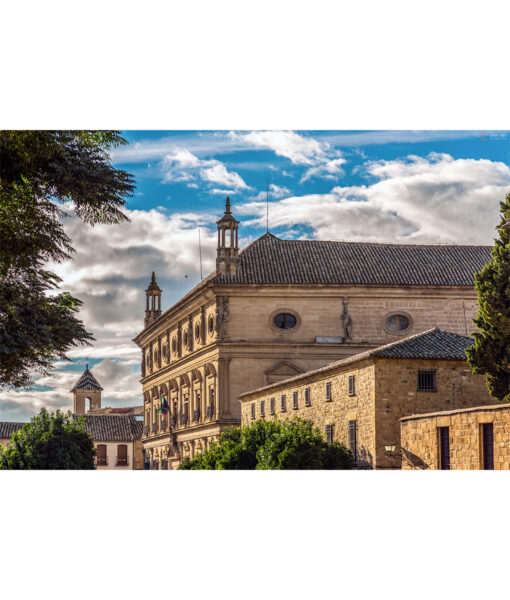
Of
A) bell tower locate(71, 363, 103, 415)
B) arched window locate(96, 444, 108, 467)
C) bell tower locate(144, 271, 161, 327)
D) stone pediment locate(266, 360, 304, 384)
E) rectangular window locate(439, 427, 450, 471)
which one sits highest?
bell tower locate(144, 271, 161, 327)

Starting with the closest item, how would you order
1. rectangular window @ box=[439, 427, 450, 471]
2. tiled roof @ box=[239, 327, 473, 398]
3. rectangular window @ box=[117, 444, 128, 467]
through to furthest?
rectangular window @ box=[439, 427, 450, 471], tiled roof @ box=[239, 327, 473, 398], rectangular window @ box=[117, 444, 128, 467]

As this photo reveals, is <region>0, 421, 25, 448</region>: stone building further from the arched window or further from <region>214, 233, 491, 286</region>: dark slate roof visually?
<region>214, 233, 491, 286</region>: dark slate roof

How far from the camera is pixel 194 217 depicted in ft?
68.2

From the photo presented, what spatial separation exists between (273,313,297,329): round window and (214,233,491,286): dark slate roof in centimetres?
103

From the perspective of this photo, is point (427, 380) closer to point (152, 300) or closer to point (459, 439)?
point (459, 439)

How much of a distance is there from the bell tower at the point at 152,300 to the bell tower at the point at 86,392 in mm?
1775

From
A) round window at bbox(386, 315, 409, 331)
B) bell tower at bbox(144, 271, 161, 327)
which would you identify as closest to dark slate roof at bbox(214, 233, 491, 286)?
round window at bbox(386, 315, 409, 331)

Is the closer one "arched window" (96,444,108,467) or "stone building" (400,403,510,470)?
"stone building" (400,403,510,470)

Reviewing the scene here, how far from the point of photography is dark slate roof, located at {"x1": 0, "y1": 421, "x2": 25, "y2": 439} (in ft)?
67.0

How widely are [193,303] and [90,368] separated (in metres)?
6.83
